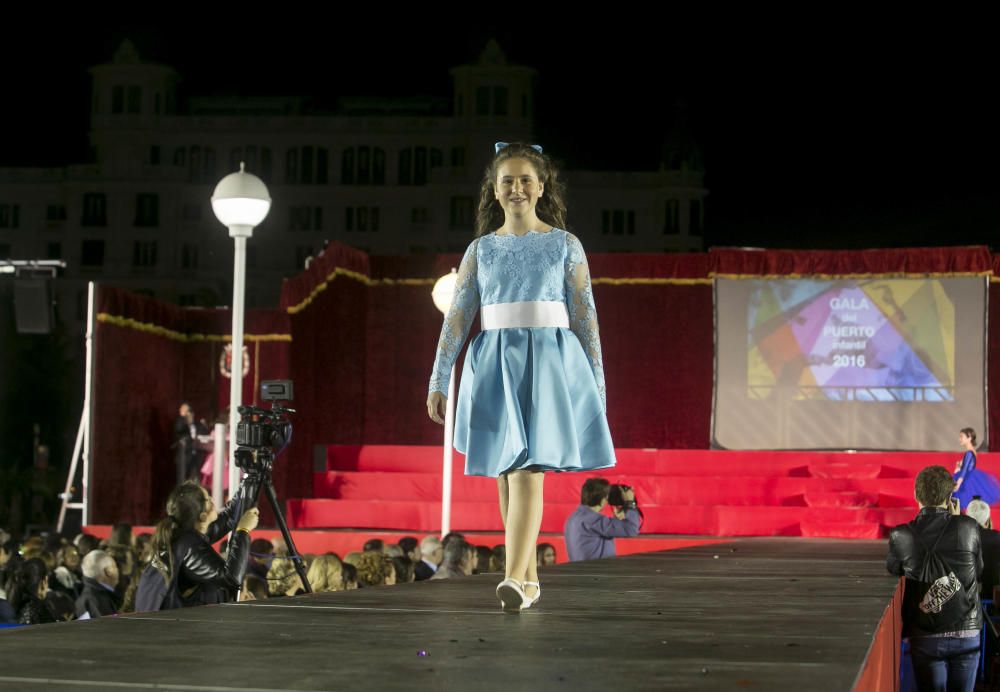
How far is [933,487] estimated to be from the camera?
4902 millimetres

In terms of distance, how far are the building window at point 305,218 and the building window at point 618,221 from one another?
359 inches

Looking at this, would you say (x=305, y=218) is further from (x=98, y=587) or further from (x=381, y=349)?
(x=98, y=587)

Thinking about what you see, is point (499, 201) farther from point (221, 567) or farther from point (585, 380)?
point (221, 567)

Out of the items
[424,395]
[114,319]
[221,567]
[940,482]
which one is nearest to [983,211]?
[424,395]

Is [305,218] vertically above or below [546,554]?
above

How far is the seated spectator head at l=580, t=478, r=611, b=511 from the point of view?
662cm

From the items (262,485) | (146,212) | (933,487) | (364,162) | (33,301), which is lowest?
(262,485)

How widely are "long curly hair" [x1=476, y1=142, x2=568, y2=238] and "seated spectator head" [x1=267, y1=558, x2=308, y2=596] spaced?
294 cm

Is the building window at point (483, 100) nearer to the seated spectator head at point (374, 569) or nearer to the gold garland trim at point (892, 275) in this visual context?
the gold garland trim at point (892, 275)

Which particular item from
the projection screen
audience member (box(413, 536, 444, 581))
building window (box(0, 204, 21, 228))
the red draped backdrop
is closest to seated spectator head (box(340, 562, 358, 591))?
audience member (box(413, 536, 444, 581))

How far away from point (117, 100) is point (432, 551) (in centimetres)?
4068

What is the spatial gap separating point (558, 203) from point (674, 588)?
3.91 ft

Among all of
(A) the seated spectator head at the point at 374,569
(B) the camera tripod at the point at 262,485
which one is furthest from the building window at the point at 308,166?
(A) the seated spectator head at the point at 374,569

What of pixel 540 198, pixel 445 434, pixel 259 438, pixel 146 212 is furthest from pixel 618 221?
pixel 540 198
